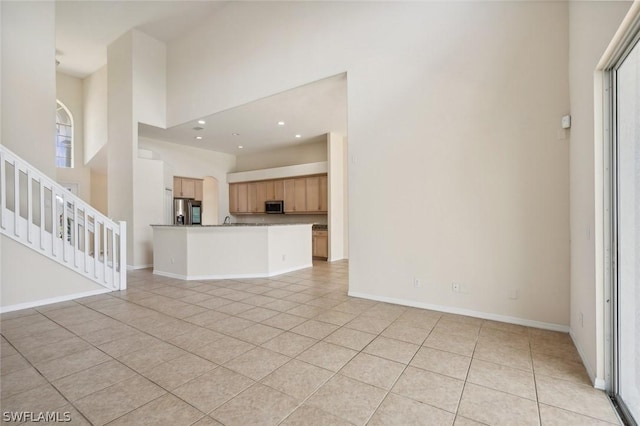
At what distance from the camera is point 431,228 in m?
3.53

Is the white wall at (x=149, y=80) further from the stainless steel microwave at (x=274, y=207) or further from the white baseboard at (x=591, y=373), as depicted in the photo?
the white baseboard at (x=591, y=373)

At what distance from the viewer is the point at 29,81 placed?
176 inches

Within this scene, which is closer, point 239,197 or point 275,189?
point 275,189

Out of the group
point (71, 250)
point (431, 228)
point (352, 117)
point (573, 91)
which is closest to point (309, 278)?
point (431, 228)

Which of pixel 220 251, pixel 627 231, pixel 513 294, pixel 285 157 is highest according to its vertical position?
pixel 285 157

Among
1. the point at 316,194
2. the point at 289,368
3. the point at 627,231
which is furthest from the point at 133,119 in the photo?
the point at 627,231

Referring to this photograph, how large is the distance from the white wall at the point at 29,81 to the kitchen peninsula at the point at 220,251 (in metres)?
2.22

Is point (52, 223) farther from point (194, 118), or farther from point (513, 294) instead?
point (513, 294)

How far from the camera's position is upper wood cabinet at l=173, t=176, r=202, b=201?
8.18 m

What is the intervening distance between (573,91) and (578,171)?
76 cm

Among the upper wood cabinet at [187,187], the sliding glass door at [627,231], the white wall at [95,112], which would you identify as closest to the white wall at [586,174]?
the sliding glass door at [627,231]

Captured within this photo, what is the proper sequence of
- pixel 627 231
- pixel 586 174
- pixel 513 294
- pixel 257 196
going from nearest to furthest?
pixel 627 231 < pixel 586 174 < pixel 513 294 < pixel 257 196

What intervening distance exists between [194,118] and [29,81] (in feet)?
8.05

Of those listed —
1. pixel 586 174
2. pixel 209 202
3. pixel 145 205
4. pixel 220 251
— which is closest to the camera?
pixel 586 174
